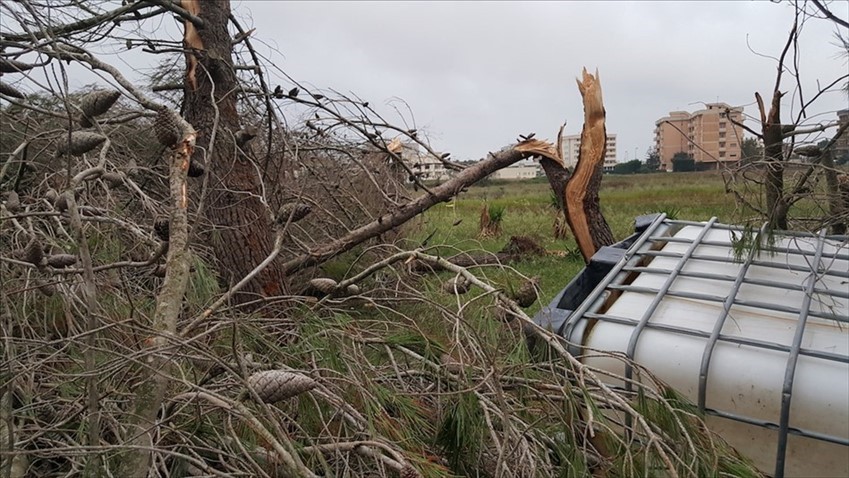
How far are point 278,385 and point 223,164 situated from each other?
93.0 inches

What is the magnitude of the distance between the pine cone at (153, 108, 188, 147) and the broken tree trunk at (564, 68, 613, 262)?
2913 millimetres

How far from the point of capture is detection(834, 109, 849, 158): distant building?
275 centimetres

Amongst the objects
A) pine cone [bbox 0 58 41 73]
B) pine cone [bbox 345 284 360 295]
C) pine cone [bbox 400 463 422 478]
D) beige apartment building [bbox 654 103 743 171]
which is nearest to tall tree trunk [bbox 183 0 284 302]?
pine cone [bbox 345 284 360 295]

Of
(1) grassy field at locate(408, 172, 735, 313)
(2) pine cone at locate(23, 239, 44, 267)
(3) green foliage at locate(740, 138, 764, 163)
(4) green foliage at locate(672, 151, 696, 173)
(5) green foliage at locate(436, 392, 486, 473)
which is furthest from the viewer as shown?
(4) green foliage at locate(672, 151, 696, 173)

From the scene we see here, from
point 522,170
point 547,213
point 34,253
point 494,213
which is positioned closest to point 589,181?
point 522,170

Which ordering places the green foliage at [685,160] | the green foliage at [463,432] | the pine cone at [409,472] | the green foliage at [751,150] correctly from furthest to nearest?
the green foliage at [685,160], the green foliage at [751,150], the green foliage at [463,432], the pine cone at [409,472]

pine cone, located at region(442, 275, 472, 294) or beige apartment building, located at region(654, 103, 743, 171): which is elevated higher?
beige apartment building, located at region(654, 103, 743, 171)

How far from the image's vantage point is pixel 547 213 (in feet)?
41.4

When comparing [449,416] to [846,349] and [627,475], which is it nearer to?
[627,475]

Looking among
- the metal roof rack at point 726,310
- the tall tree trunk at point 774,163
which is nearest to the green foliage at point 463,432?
the metal roof rack at point 726,310

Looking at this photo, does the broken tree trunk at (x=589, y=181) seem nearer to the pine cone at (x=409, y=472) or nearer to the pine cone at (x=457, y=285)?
the pine cone at (x=457, y=285)

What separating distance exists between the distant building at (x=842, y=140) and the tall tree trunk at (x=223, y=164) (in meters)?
2.93

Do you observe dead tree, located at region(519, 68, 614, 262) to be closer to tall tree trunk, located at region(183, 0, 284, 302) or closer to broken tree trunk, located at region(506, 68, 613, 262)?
broken tree trunk, located at region(506, 68, 613, 262)

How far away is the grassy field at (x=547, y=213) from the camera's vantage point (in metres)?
3.80
